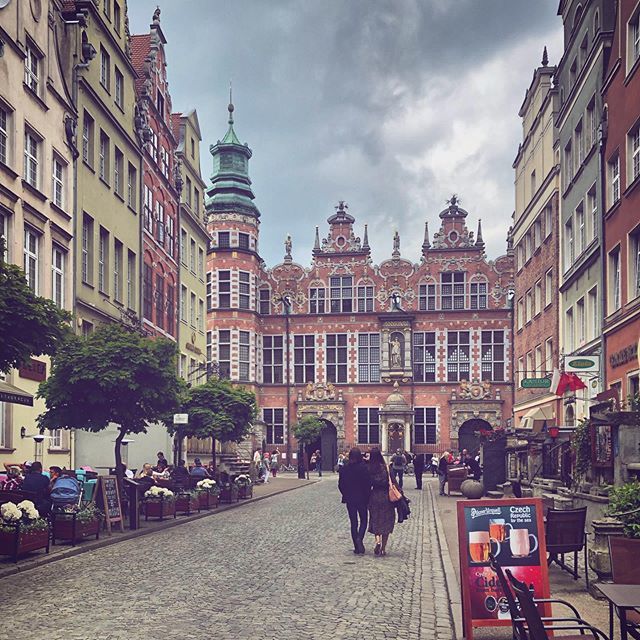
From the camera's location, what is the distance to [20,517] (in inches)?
585

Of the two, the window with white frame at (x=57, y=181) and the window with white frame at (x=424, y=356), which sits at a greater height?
the window with white frame at (x=57, y=181)

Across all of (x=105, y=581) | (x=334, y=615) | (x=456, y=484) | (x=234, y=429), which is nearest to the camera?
(x=334, y=615)

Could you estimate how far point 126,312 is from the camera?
3556 cm

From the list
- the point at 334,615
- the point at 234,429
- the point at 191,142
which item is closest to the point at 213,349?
the point at 191,142

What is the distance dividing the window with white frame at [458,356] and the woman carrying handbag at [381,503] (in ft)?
162

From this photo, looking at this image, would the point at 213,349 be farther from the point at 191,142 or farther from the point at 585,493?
the point at 585,493

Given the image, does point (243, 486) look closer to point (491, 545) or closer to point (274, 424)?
point (491, 545)

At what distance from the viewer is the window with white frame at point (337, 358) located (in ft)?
221

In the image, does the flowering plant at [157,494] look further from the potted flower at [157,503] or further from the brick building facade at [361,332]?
the brick building facade at [361,332]

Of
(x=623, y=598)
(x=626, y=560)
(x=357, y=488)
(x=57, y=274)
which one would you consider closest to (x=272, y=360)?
(x=57, y=274)

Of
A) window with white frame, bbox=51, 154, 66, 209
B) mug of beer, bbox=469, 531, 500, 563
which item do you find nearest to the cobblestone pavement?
mug of beer, bbox=469, 531, 500, 563

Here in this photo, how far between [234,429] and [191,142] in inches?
801

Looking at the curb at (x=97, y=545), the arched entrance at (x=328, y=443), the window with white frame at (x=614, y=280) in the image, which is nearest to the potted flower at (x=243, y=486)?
the curb at (x=97, y=545)

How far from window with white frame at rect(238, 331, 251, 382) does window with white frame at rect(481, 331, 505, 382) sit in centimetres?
1573
